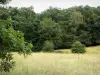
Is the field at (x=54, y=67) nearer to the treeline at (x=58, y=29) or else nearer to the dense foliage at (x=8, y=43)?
the dense foliage at (x=8, y=43)

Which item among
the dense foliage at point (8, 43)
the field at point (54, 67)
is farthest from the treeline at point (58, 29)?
the dense foliage at point (8, 43)

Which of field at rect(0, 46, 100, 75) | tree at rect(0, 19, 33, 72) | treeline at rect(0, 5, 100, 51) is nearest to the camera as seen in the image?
tree at rect(0, 19, 33, 72)

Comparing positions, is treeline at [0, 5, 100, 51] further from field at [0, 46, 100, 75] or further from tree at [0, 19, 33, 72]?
tree at [0, 19, 33, 72]

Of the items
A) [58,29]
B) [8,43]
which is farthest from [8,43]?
[58,29]

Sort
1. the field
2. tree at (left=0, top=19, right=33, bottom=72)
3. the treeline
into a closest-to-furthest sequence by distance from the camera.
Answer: tree at (left=0, top=19, right=33, bottom=72) → the field → the treeline

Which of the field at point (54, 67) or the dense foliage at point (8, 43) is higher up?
the dense foliage at point (8, 43)

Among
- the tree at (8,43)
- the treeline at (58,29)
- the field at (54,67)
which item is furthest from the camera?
→ the treeline at (58,29)

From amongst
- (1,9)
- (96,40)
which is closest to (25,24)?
(96,40)

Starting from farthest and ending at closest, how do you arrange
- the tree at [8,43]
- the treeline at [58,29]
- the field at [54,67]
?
1. the treeline at [58,29]
2. the field at [54,67]
3. the tree at [8,43]

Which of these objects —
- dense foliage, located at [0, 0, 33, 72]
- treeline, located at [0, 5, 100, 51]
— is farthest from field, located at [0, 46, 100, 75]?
treeline, located at [0, 5, 100, 51]

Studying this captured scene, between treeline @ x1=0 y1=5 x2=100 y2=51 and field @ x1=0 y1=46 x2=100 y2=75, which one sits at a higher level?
treeline @ x1=0 y1=5 x2=100 y2=51

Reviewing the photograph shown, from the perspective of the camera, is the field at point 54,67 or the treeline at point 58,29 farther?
the treeline at point 58,29

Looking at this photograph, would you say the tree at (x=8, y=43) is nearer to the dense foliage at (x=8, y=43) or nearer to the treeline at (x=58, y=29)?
the dense foliage at (x=8, y=43)

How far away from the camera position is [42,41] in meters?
Result: 56.1
